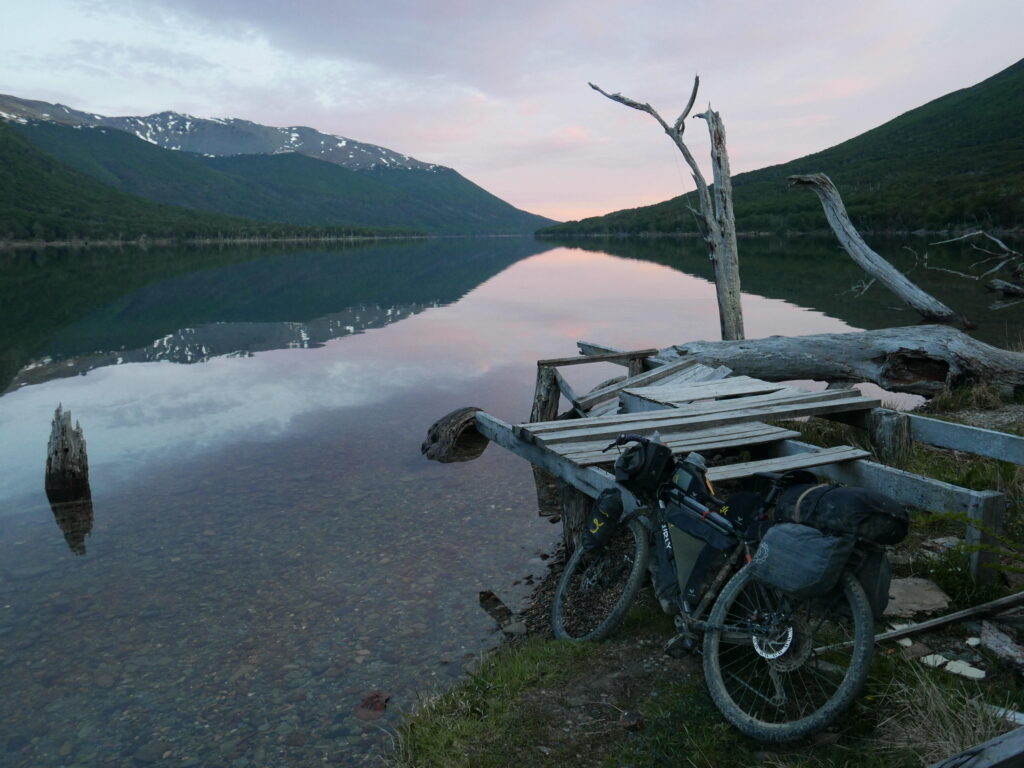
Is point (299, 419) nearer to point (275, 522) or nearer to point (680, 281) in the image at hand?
point (275, 522)

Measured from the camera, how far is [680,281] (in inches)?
1976

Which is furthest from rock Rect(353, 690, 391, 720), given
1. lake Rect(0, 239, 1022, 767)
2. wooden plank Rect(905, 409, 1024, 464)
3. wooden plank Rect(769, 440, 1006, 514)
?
wooden plank Rect(905, 409, 1024, 464)

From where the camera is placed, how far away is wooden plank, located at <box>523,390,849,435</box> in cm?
831

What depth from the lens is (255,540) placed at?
9344 mm

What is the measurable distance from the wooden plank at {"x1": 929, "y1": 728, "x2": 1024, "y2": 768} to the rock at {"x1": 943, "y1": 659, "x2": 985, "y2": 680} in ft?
6.59

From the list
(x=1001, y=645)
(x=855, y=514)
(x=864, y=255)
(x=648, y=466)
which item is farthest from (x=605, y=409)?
(x=864, y=255)

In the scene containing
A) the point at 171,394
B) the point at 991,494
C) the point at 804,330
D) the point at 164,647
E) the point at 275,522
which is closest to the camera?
the point at 991,494

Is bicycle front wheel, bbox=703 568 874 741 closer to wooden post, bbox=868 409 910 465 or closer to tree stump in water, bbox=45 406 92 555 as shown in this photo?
wooden post, bbox=868 409 910 465

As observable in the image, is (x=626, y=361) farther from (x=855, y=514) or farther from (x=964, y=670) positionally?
(x=855, y=514)

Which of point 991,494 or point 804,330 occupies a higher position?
point 991,494

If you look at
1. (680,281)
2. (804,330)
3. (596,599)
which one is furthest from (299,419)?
(680,281)

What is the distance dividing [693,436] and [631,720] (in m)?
3.92

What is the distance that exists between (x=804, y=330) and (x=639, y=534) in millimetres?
23612

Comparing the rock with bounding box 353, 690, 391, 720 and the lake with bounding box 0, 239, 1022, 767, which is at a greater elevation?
the lake with bounding box 0, 239, 1022, 767
